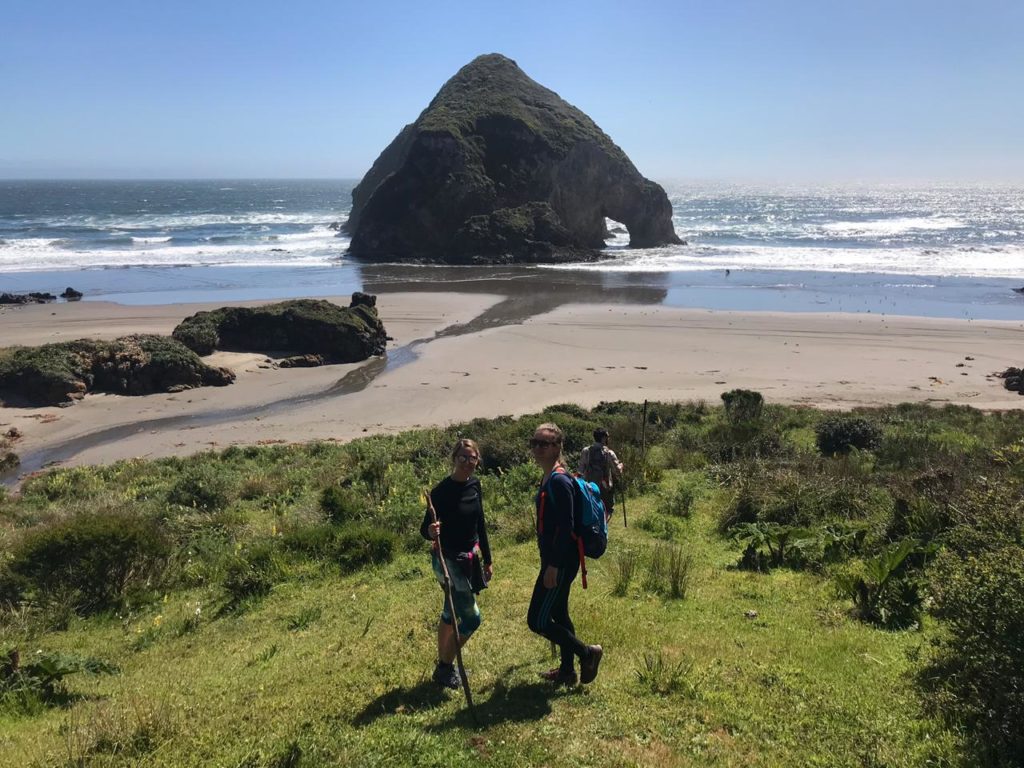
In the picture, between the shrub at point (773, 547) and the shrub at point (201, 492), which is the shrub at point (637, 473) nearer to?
the shrub at point (773, 547)

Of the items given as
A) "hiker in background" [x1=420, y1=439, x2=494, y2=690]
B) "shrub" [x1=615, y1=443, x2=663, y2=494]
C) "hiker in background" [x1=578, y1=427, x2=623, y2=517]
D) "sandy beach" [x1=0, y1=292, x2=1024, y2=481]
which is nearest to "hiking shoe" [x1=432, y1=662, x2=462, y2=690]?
"hiker in background" [x1=420, y1=439, x2=494, y2=690]

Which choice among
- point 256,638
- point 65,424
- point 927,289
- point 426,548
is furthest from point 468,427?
point 927,289

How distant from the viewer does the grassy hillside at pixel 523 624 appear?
4016mm

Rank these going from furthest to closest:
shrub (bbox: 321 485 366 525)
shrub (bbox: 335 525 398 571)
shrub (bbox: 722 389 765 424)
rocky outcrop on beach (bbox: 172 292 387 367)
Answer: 1. rocky outcrop on beach (bbox: 172 292 387 367)
2. shrub (bbox: 722 389 765 424)
3. shrub (bbox: 321 485 366 525)
4. shrub (bbox: 335 525 398 571)

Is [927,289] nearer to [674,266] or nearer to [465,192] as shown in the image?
[674,266]

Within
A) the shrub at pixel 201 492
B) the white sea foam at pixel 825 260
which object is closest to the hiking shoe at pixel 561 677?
the shrub at pixel 201 492

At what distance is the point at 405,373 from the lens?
23.0 meters

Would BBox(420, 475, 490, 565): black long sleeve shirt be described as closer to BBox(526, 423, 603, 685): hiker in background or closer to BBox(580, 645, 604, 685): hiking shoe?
BBox(526, 423, 603, 685): hiker in background

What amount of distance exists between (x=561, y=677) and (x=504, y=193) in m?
57.0

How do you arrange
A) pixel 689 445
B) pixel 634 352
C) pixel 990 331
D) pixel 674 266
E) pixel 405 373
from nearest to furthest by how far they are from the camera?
pixel 689 445, pixel 405 373, pixel 634 352, pixel 990 331, pixel 674 266

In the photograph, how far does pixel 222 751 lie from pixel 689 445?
36.2 feet

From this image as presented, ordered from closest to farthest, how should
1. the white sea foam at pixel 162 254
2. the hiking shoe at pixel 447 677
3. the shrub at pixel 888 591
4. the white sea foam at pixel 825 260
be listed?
the hiking shoe at pixel 447 677 < the shrub at pixel 888 591 < the white sea foam at pixel 825 260 < the white sea foam at pixel 162 254

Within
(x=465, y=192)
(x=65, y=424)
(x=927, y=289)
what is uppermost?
(x=465, y=192)

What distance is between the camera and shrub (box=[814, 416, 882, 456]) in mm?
13297
